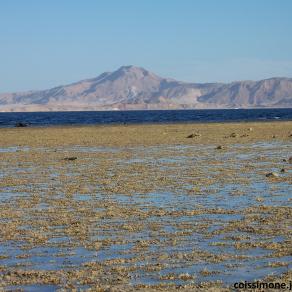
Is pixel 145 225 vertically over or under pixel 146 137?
over

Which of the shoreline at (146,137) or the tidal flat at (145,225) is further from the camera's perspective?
the shoreline at (146,137)

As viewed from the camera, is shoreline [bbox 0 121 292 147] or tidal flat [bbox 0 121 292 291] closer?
tidal flat [bbox 0 121 292 291]

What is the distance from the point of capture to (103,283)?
39.5ft

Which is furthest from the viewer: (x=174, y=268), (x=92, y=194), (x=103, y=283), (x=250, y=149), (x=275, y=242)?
(x=250, y=149)

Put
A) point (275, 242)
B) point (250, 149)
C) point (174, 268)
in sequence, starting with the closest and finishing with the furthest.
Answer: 1. point (174, 268)
2. point (275, 242)
3. point (250, 149)

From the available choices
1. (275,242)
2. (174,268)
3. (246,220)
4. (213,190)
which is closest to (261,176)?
(213,190)

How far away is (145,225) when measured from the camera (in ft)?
57.6

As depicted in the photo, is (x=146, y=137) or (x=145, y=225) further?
(x=146, y=137)

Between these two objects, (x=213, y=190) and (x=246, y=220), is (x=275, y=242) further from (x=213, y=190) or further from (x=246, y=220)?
(x=213, y=190)

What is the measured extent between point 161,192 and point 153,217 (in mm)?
5213

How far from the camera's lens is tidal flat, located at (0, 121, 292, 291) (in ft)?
41.1

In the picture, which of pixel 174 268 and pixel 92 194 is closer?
pixel 174 268

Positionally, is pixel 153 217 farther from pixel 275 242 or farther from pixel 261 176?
pixel 261 176

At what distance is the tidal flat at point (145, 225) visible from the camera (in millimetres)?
12523
